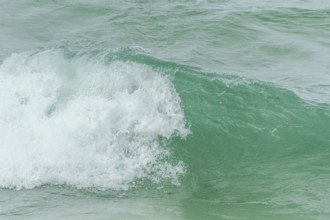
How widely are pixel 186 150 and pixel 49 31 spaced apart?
252 inches

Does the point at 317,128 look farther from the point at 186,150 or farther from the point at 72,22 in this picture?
the point at 72,22

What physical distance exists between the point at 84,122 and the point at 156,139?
874 mm

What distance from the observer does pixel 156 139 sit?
7.62 metres

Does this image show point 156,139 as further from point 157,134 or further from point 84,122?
point 84,122

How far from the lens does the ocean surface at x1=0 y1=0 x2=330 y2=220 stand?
6359mm

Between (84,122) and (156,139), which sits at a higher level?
(84,122)

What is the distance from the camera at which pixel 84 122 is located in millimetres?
7629

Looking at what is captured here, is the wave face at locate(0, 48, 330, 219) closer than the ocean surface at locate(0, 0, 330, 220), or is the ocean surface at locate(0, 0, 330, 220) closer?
the ocean surface at locate(0, 0, 330, 220)

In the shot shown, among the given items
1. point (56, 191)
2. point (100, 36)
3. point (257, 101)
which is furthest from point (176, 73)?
point (100, 36)

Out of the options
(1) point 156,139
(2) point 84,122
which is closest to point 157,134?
(1) point 156,139

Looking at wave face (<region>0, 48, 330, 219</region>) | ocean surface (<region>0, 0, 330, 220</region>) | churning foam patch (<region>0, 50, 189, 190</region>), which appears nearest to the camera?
ocean surface (<region>0, 0, 330, 220</region>)

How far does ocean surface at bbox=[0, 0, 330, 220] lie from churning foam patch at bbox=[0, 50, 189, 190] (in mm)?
14

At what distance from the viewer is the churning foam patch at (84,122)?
712cm

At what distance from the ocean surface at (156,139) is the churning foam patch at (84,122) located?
0.01m
